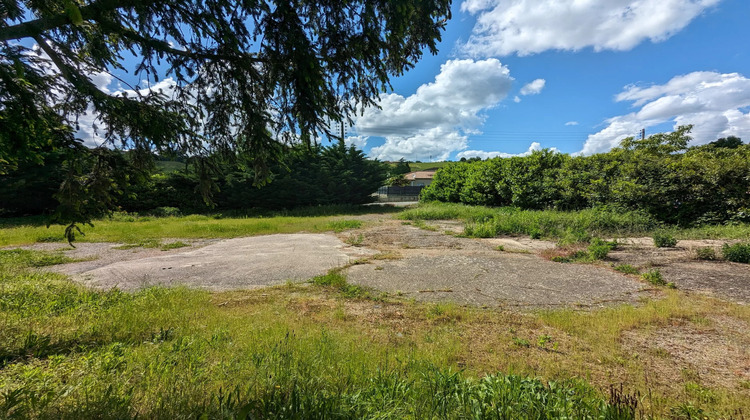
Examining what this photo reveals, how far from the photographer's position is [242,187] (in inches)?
818

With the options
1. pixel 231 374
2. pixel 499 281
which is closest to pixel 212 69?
pixel 231 374

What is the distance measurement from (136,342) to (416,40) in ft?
13.5

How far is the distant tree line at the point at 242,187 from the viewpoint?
1584cm

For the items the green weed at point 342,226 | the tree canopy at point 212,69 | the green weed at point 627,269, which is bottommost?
the green weed at point 627,269

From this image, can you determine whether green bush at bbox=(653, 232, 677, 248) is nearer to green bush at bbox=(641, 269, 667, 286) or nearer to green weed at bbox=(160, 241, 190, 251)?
green bush at bbox=(641, 269, 667, 286)

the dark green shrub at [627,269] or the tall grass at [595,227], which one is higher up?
the tall grass at [595,227]

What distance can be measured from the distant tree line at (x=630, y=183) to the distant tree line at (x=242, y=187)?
9.55 metres

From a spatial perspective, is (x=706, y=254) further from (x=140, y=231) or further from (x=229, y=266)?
(x=140, y=231)

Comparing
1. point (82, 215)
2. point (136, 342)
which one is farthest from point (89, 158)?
point (136, 342)

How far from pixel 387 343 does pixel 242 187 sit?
20.3 metres

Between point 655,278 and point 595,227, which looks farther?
point 595,227

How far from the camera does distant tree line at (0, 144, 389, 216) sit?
52.0ft

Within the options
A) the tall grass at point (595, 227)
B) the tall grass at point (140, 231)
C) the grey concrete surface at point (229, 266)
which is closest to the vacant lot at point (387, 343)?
the grey concrete surface at point (229, 266)

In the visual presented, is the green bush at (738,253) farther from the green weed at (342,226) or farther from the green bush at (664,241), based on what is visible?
the green weed at (342,226)
